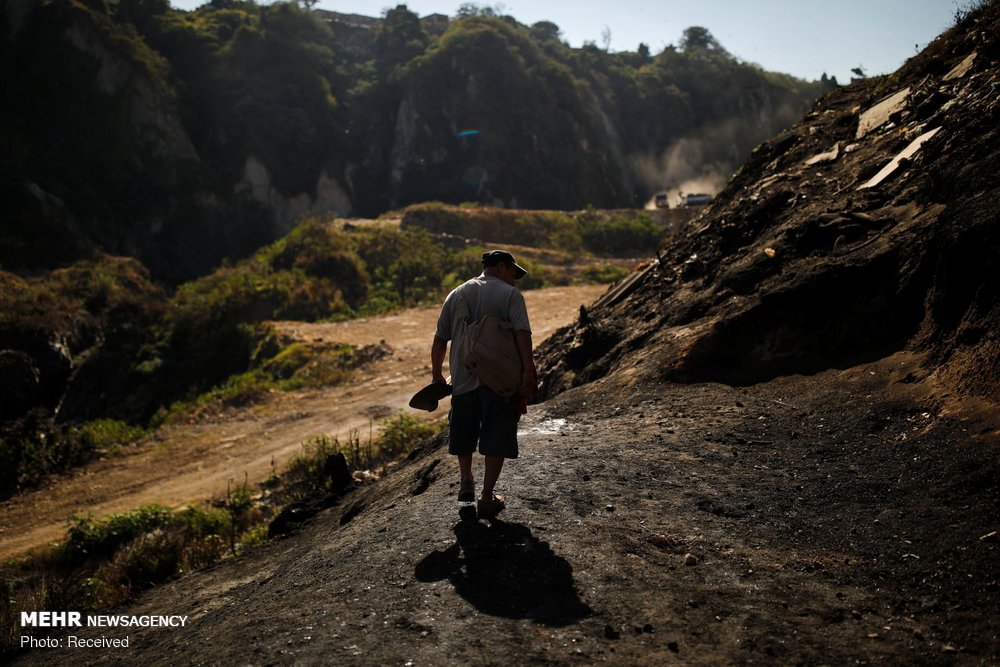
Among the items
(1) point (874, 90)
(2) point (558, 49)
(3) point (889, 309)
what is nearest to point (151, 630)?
(3) point (889, 309)

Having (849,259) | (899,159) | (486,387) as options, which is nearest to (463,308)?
(486,387)

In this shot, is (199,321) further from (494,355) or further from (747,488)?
(747,488)

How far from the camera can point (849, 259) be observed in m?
6.39

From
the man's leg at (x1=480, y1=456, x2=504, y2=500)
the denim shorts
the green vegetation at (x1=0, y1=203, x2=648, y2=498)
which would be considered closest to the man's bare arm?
the denim shorts

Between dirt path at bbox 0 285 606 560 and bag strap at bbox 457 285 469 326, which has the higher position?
bag strap at bbox 457 285 469 326

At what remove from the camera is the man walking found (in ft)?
14.4

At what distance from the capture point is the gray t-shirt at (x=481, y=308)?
14.4ft

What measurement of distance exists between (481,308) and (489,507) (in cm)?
111

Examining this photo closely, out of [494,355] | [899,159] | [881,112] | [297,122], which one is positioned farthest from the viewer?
[297,122]

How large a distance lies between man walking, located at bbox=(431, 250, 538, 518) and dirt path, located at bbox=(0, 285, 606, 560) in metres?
6.69

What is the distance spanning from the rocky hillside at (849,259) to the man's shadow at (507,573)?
2694mm

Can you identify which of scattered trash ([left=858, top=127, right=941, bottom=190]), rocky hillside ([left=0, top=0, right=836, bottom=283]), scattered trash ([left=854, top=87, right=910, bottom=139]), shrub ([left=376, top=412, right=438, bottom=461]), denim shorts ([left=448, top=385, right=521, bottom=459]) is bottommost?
shrub ([left=376, top=412, right=438, bottom=461])

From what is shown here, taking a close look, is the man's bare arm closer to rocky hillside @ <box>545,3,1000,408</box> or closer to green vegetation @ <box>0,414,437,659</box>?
rocky hillside @ <box>545,3,1000,408</box>

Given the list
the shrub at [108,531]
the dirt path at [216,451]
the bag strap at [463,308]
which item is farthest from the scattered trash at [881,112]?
the shrub at [108,531]
